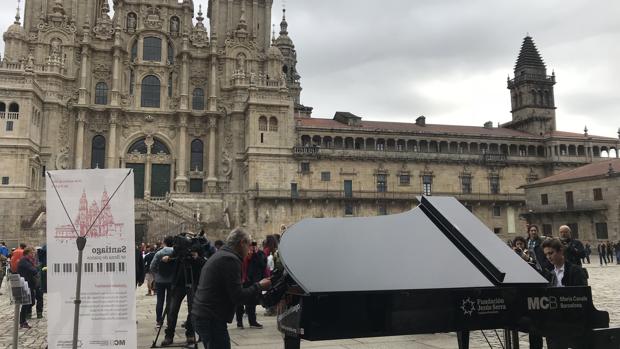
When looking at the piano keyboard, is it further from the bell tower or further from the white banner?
the bell tower

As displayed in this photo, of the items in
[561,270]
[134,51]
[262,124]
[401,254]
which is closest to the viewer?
[401,254]

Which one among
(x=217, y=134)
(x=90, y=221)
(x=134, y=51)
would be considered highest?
(x=134, y=51)

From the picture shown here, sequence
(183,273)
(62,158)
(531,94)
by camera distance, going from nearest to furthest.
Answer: (183,273)
(62,158)
(531,94)

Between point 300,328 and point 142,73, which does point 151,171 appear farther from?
point 300,328

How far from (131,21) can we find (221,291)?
52743 mm

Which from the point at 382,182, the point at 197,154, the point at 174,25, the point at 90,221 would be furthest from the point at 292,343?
the point at 174,25

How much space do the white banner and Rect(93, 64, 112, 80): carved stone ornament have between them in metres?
48.0

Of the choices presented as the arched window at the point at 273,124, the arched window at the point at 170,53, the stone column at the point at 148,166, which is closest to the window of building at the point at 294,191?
the arched window at the point at 273,124

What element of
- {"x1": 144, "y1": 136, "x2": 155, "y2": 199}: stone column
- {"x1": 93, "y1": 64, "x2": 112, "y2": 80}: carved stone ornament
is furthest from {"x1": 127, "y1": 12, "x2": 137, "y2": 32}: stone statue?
{"x1": 144, "y1": 136, "x2": 155, "y2": 199}: stone column

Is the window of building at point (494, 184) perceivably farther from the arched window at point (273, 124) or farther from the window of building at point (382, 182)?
the arched window at point (273, 124)

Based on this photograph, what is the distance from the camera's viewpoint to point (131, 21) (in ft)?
170

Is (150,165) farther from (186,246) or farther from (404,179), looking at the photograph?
(186,246)

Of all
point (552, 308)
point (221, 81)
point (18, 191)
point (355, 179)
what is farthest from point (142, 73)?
point (552, 308)

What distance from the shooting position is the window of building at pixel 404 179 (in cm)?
4994
